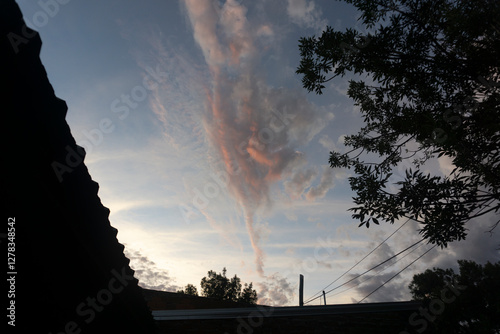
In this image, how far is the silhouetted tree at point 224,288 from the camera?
42.5 m

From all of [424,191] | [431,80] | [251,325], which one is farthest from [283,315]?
[431,80]

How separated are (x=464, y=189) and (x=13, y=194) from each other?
7.64m

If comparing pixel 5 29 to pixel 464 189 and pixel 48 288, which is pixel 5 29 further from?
pixel 464 189

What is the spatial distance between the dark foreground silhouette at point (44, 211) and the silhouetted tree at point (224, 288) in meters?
44.9

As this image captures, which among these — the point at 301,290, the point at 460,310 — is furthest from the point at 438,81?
the point at 301,290

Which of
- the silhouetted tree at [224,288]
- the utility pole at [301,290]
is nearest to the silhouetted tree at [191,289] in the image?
the silhouetted tree at [224,288]

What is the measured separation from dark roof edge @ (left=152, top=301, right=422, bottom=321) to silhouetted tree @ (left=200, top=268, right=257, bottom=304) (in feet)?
118

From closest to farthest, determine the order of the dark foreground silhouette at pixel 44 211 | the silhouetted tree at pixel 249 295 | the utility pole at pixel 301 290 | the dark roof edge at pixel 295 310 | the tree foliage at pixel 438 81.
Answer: the dark foreground silhouette at pixel 44 211, the tree foliage at pixel 438 81, the dark roof edge at pixel 295 310, the utility pole at pixel 301 290, the silhouetted tree at pixel 249 295

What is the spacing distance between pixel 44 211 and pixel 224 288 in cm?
4609

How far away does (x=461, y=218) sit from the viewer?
5.87 m

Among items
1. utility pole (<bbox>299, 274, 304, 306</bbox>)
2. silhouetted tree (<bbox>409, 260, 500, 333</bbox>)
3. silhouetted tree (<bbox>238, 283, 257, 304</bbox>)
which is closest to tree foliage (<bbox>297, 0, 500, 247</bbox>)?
silhouetted tree (<bbox>409, 260, 500, 333</bbox>)

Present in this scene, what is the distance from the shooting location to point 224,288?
142ft

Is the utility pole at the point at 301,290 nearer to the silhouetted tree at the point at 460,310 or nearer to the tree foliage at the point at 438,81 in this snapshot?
the silhouetted tree at the point at 460,310

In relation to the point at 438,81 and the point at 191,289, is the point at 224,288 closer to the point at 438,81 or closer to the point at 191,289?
the point at 191,289
